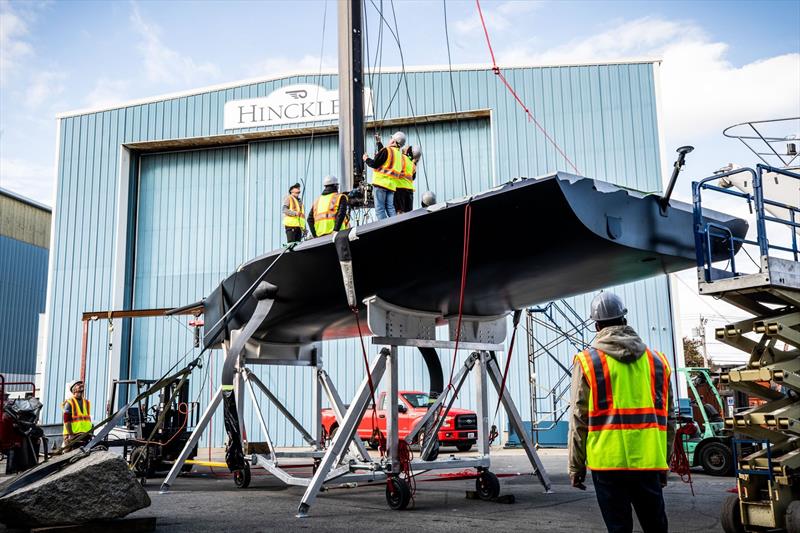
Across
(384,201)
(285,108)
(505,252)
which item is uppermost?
(285,108)

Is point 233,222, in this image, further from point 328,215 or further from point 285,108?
point 328,215

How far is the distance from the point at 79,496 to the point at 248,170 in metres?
16.3

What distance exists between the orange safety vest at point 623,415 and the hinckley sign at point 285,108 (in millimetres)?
17318

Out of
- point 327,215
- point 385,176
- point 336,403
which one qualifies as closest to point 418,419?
point 336,403

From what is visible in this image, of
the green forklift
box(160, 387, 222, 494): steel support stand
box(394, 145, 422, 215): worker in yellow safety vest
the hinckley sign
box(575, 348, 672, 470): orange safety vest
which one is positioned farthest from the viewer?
the hinckley sign

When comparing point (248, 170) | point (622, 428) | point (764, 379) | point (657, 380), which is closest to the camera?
point (622, 428)

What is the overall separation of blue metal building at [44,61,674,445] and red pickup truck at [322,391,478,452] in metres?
1.61

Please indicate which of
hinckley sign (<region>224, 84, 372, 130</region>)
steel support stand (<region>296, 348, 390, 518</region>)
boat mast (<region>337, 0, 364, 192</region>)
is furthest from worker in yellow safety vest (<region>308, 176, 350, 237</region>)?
hinckley sign (<region>224, 84, 372, 130</region>)

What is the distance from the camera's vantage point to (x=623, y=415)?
3.83m

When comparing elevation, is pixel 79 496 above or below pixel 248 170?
below

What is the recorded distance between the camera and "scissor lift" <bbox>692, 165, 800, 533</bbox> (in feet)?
17.6

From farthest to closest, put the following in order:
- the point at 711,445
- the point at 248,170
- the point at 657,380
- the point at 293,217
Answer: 1. the point at 248,170
2. the point at 711,445
3. the point at 293,217
4. the point at 657,380

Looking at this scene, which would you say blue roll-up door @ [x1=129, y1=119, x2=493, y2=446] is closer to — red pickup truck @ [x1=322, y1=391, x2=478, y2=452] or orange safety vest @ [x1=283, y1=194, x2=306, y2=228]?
red pickup truck @ [x1=322, y1=391, x2=478, y2=452]

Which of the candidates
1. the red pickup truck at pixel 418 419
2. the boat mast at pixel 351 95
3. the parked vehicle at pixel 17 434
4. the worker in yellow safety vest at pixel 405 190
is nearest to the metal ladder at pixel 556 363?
the red pickup truck at pixel 418 419
